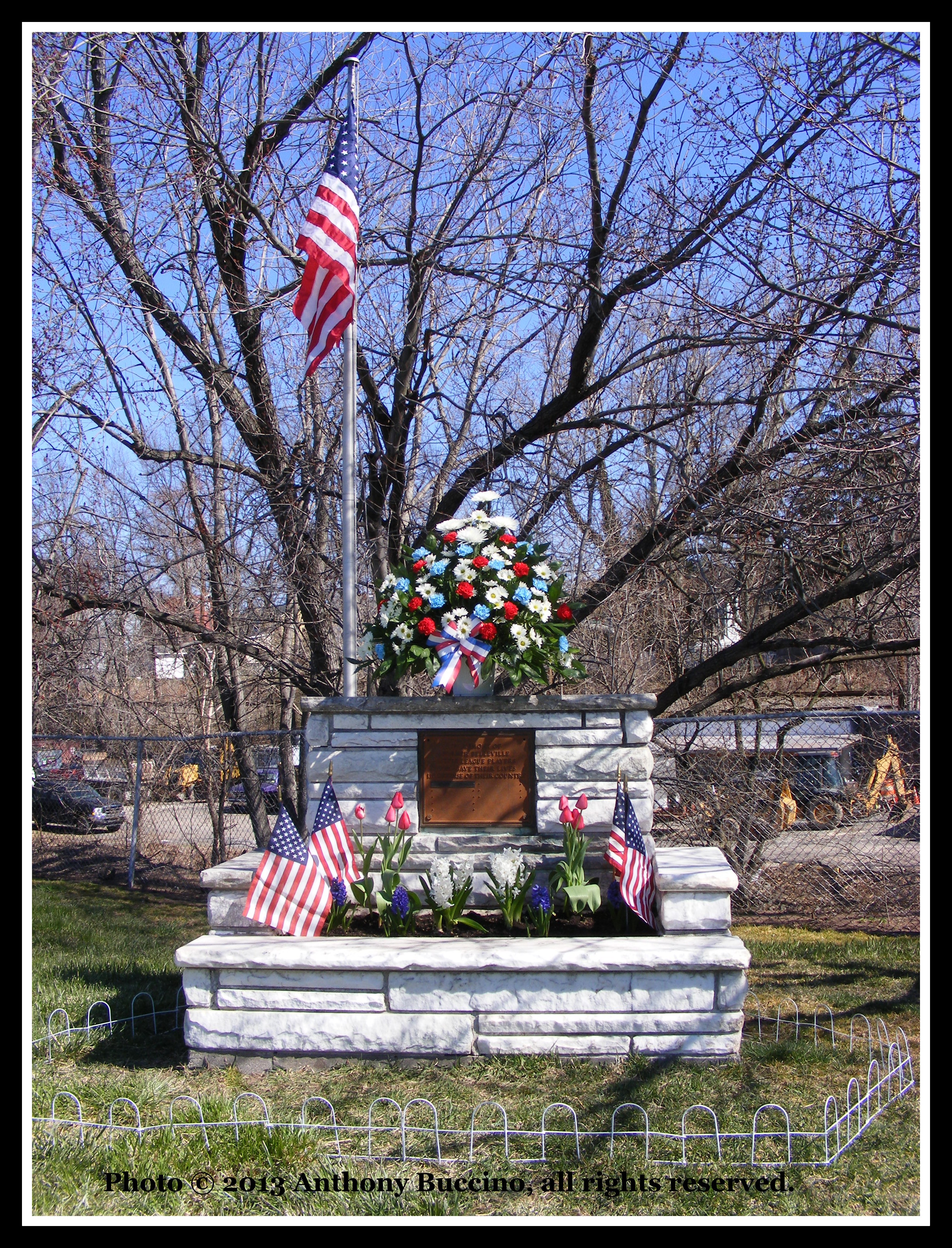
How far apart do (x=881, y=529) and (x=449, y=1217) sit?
4.36 metres

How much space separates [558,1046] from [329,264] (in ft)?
14.8

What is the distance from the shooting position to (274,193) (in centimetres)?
707

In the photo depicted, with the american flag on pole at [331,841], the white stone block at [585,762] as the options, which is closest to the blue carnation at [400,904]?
the american flag on pole at [331,841]

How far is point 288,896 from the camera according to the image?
14.6ft

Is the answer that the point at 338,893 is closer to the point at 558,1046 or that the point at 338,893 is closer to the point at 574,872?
the point at 574,872

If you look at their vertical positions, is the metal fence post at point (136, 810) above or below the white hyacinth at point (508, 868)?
below

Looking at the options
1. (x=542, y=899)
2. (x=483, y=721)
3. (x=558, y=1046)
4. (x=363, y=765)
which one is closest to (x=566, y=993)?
(x=558, y=1046)

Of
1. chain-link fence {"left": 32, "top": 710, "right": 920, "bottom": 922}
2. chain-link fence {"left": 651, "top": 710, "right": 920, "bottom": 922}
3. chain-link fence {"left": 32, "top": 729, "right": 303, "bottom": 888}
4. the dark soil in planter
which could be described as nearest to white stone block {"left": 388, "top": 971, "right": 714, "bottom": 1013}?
the dark soil in planter

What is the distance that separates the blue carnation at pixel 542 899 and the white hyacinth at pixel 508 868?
0.53ft

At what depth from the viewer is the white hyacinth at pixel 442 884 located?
4676 mm

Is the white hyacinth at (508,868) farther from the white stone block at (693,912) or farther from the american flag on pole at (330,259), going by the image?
the american flag on pole at (330,259)

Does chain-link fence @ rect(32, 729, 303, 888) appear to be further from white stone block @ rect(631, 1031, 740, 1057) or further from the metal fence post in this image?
white stone block @ rect(631, 1031, 740, 1057)

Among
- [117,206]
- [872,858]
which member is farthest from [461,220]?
[872,858]
